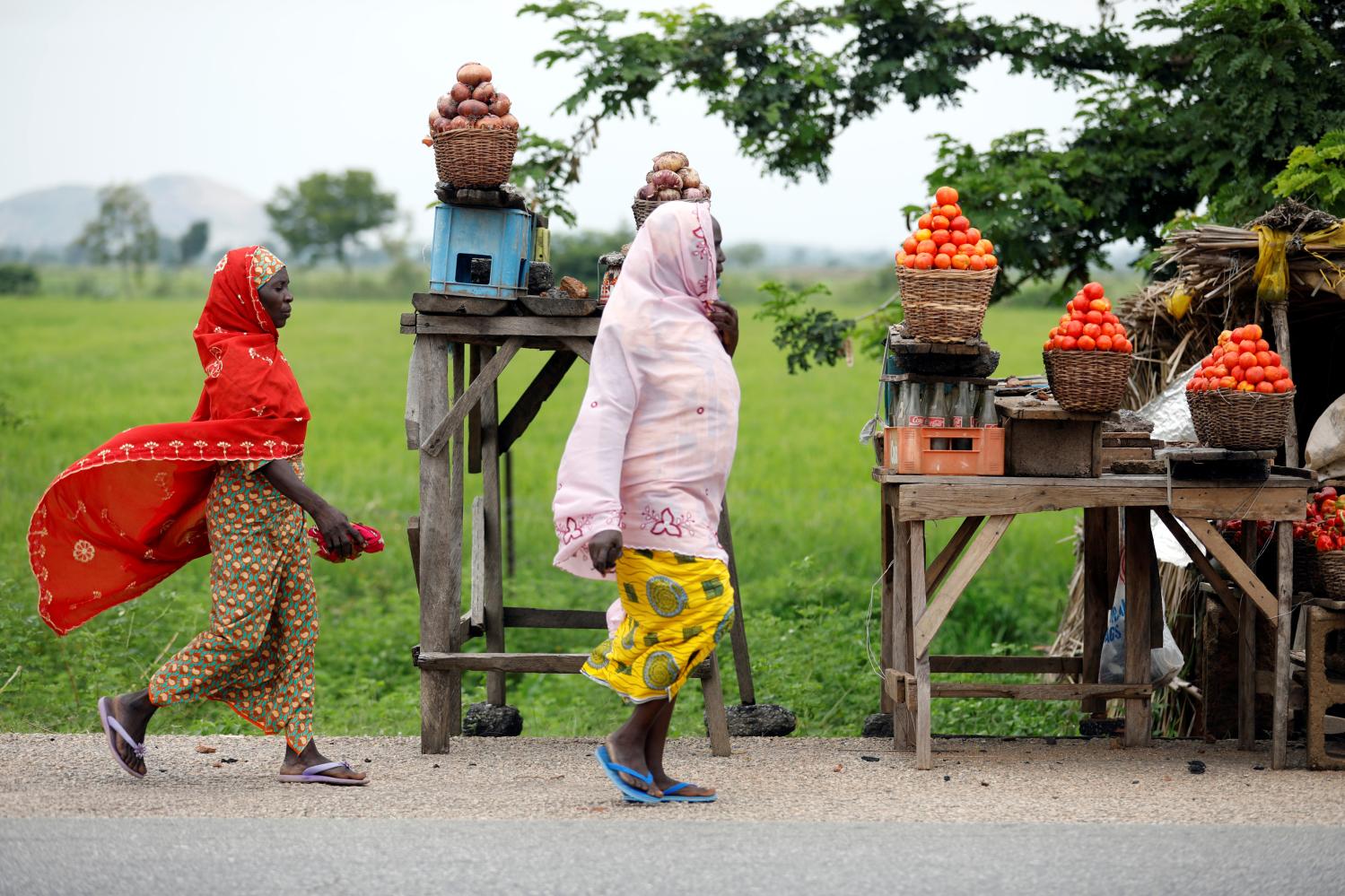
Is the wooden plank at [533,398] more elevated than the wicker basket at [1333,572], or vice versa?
the wooden plank at [533,398]

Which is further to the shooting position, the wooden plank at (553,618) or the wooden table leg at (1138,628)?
the wooden plank at (553,618)

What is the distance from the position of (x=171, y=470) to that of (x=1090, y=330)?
137 inches

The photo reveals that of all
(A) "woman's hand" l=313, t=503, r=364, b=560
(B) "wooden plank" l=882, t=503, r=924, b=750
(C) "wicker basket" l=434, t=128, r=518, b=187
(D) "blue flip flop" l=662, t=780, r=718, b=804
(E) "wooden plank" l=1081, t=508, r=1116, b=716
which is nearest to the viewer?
(D) "blue flip flop" l=662, t=780, r=718, b=804

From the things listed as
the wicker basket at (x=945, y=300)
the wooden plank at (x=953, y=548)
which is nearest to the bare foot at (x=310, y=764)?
the wooden plank at (x=953, y=548)

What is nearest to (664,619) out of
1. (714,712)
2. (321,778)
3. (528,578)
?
(714,712)

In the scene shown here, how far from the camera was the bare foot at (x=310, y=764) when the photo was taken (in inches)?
212

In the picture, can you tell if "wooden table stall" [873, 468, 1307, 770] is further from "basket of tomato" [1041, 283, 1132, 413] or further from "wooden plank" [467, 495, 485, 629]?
"wooden plank" [467, 495, 485, 629]

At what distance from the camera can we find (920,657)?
580 centimetres

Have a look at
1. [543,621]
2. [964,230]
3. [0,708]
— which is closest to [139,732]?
[543,621]

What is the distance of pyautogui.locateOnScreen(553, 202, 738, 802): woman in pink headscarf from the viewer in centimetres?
477

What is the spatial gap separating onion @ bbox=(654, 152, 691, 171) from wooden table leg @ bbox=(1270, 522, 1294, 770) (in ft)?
9.66

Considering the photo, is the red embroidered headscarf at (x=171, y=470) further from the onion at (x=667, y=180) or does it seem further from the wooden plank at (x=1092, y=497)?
the wooden plank at (x=1092, y=497)

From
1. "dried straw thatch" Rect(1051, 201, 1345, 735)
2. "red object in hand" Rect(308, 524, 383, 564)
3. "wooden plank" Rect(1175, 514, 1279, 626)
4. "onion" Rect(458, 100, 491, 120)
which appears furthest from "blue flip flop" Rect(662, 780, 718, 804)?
"dried straw thatch" Rect(1051, 201, 1345, 735)

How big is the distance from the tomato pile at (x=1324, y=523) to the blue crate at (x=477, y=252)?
339 centimetres
